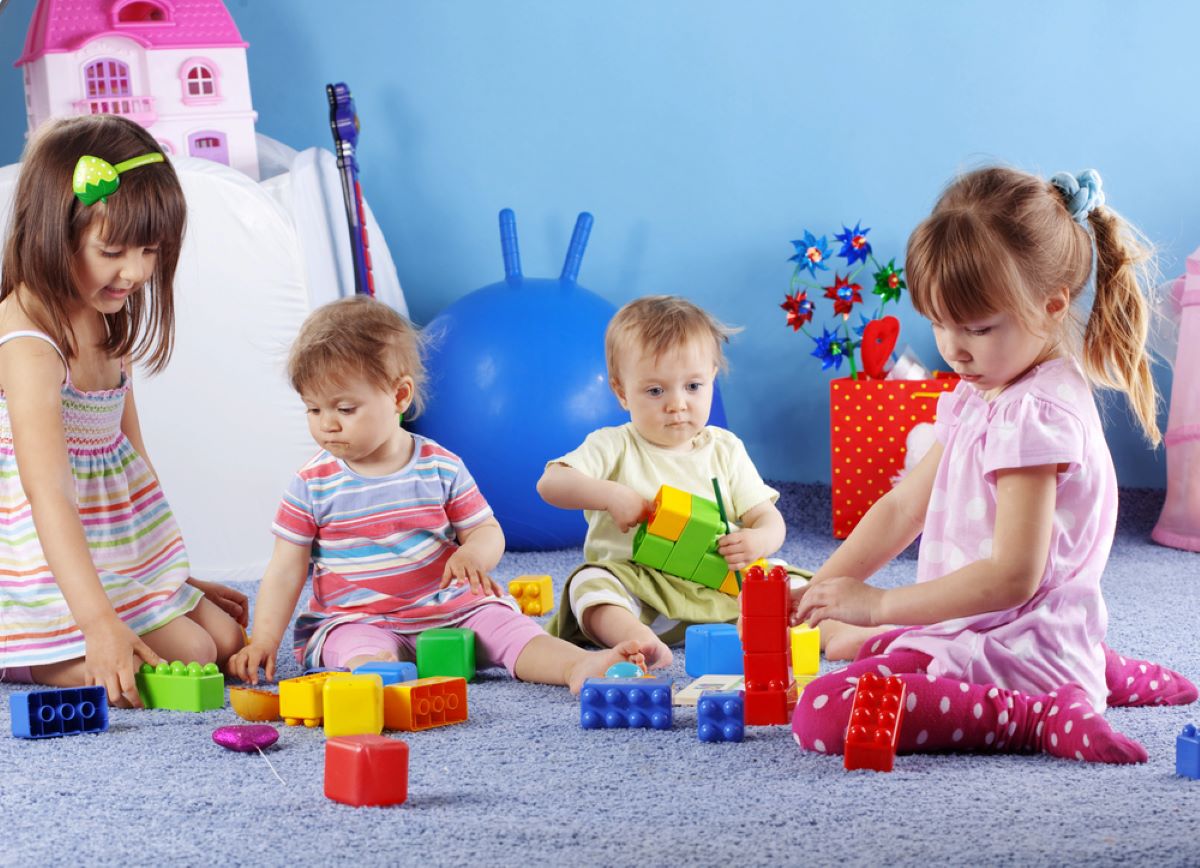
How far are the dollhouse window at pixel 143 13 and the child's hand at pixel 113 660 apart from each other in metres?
1.27

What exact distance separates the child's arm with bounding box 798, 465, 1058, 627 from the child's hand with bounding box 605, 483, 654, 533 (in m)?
0.42

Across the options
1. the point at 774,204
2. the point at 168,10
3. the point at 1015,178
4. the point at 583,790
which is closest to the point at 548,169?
the point at 774,204

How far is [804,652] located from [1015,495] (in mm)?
346

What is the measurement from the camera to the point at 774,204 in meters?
2.55

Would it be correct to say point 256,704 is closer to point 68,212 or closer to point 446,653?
point 446,653

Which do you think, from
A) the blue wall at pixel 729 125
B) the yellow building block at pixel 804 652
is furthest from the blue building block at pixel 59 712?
the blue wall at pixel 729 125

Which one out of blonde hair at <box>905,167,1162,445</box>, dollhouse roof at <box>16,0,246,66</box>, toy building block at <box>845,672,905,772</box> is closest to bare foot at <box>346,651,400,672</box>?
toy building block at <box>845,672,905,772</box>

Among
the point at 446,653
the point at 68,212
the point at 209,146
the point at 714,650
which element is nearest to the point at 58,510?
the point at 68,212

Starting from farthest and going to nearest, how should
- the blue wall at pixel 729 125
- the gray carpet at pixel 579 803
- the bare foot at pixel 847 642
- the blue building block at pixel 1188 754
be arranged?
the blue wall at pixel 729 125 < the bare foot at pixel 847 642 < the blue building block at pixel 1188 754 < the gray carpet at pixel 579 803

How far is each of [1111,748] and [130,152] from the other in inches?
40.4

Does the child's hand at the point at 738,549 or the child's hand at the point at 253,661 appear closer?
the child's hand at the point at 253,661

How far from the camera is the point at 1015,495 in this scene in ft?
3.50

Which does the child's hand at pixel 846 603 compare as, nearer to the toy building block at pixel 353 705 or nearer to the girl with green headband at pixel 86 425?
the toy building block at pixel 353 705

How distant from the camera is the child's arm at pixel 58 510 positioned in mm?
1278
